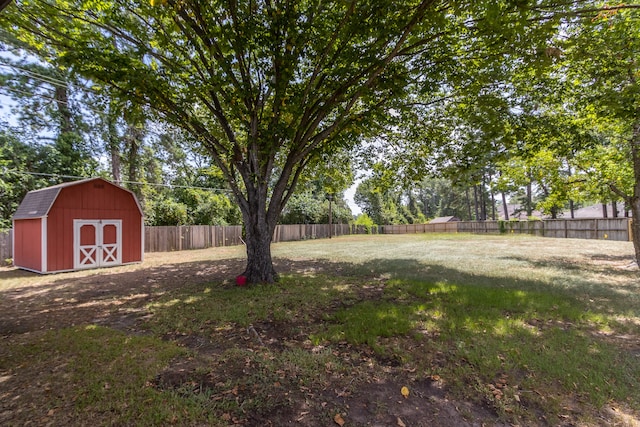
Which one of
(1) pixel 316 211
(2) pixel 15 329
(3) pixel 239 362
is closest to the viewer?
(3) pixel 239 362

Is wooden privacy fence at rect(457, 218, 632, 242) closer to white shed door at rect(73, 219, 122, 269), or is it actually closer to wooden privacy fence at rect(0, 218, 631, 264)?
wooden privacy fence at rect(0, 218, 631, 264)

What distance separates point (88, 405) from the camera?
2.45m

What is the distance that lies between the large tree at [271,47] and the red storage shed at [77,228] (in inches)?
201

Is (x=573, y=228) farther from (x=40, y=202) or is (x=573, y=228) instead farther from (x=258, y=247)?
(x=40, y=202)

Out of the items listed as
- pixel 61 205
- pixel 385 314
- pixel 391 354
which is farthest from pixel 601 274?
pixel 61 205

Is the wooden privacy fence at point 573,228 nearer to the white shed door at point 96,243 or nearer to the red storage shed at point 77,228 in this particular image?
the red storage shed at point 77,228

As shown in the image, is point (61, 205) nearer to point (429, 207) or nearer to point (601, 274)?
point (601, 274)

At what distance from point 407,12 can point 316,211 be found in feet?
83.1

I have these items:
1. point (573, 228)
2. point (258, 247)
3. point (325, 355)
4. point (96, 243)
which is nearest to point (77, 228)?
point (96, 243)

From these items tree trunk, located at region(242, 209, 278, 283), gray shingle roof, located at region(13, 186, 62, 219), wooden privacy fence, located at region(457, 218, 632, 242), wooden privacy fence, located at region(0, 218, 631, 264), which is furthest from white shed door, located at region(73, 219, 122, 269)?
wooden privacy fence, located at region(457, 218, 632, 242)

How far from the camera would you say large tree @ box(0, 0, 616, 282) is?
4.79 m

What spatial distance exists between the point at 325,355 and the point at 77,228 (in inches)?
421

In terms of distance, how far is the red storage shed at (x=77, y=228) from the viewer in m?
9.40

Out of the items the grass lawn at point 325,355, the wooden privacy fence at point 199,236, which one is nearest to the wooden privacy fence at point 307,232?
the wooden privacy fence at point 199,236
